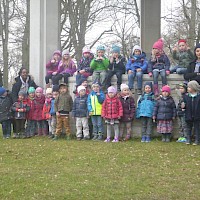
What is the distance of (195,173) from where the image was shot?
688 cm

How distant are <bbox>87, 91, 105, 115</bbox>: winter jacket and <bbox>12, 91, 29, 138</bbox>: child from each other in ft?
6.12

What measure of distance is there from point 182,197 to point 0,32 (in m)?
26.0

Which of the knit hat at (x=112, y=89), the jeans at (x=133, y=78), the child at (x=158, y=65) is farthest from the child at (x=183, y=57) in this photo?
the knit hat at (x=112, y=89)

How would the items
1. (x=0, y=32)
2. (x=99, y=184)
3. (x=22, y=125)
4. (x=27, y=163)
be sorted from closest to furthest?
(x=99, y=184) < (x=27, y=163) < (x=22, y=125) < (x=0, y=32)

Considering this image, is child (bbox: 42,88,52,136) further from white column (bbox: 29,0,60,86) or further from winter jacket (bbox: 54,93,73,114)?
white column (bbox: 29,0,60,86)

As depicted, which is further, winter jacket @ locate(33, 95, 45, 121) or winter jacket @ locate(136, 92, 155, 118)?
winter jacket @ locate(33, 95, 45, 121)

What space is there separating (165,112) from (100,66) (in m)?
2.27

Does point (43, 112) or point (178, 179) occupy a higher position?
point (43, 112)

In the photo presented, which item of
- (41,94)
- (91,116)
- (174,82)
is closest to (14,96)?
(41,94)

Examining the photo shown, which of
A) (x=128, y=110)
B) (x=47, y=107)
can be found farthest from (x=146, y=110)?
(x=47, y=107)

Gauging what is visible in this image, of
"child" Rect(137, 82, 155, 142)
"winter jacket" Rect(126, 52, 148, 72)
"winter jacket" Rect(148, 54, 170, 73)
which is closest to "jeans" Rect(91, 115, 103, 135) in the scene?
"child" Rect(137, 82, 155, 142)

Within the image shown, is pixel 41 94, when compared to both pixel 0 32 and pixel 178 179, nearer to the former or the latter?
pixel 178 179

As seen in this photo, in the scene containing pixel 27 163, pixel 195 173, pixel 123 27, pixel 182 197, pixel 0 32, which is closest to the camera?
pixel 182 197

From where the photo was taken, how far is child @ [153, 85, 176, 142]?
10.1 m
